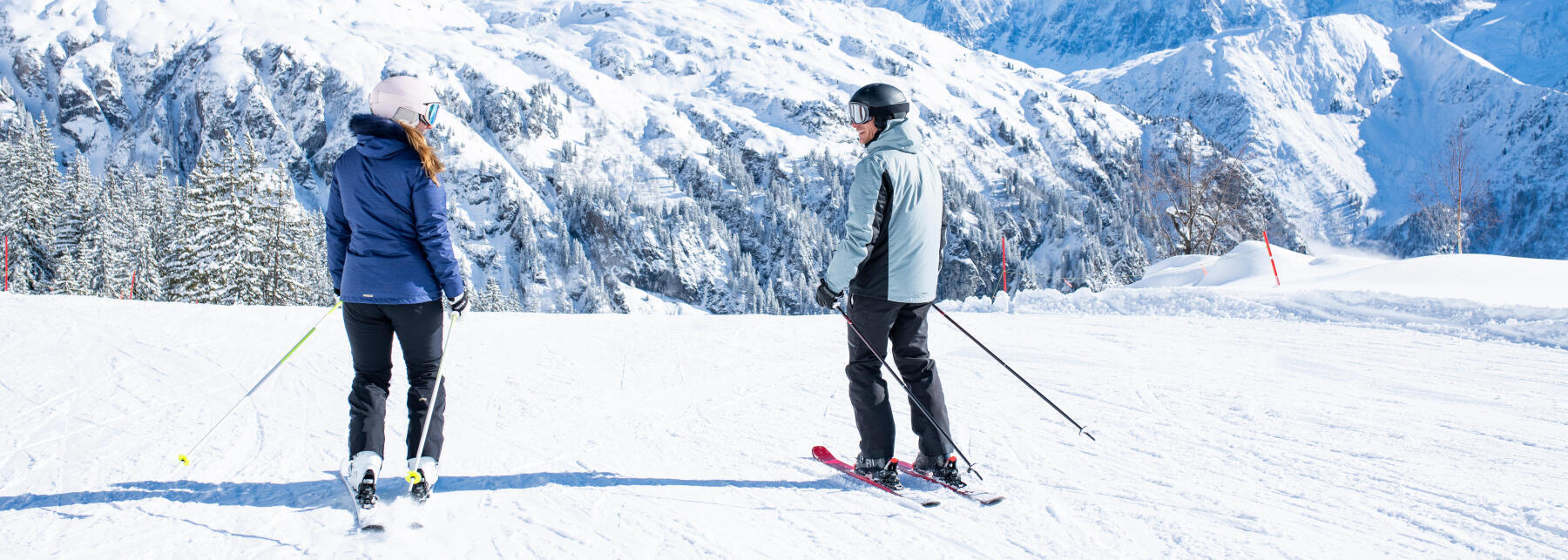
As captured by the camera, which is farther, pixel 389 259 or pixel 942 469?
pixel 942 469

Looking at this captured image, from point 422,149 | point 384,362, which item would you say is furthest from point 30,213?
point 422,149

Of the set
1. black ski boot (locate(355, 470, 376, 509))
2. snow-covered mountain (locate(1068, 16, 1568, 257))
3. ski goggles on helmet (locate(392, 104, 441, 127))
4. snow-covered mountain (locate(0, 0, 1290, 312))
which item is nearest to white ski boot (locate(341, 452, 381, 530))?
black ski boot (locate(355, 470, 376, 509))

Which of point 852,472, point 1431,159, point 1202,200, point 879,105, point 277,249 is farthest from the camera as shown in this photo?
point 1431,159

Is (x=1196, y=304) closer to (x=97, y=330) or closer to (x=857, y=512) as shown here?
(x=857, y=512)

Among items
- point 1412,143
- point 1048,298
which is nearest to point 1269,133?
point 1412,143

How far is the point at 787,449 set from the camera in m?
4.35

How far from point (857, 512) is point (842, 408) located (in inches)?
79.2

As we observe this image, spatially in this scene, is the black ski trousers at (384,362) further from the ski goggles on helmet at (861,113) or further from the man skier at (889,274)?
the ski goggles on helmet at (861,113)

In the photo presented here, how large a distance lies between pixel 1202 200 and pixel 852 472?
22926 millimetres

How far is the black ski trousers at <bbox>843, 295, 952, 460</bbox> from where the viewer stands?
3.58 m

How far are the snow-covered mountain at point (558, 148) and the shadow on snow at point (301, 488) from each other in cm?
11053

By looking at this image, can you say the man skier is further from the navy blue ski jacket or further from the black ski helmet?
the navy blue ski jacket

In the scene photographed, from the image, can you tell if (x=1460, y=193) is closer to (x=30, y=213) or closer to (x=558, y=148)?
(x=30, y=213)

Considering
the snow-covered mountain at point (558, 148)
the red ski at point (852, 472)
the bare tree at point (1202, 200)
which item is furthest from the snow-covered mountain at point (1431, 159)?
the red ski at point (852, 472)
